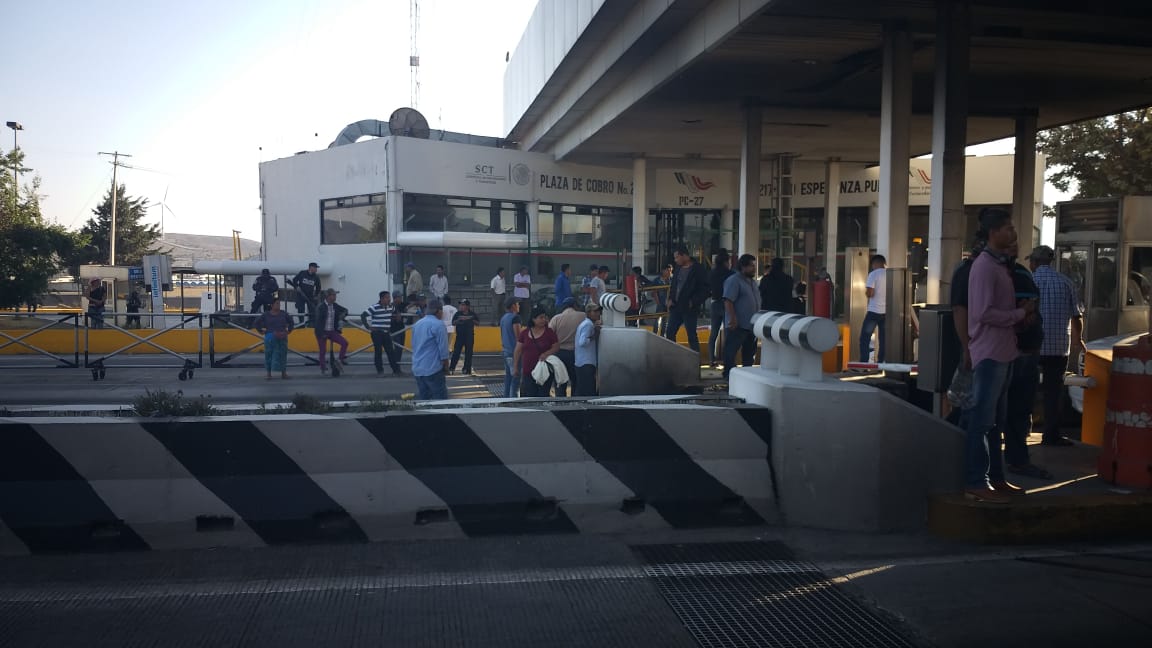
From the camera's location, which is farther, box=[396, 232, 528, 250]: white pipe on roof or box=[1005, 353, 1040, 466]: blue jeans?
box=[396, 232, 528, 250]: white pipe on roof

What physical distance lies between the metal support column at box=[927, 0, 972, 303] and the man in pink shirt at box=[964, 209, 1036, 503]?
27.6ft

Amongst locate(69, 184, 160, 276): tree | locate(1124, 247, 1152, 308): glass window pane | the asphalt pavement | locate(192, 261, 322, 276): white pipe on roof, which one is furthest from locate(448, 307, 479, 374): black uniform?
locate(69, 184, 160, 276): tree

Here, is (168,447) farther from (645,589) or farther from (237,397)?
(237,397)

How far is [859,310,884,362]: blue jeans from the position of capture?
1403cm

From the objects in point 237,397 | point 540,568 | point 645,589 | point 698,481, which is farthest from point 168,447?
point 237,397

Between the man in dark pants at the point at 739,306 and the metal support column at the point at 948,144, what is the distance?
4.15 meters

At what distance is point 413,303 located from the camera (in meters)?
19.5

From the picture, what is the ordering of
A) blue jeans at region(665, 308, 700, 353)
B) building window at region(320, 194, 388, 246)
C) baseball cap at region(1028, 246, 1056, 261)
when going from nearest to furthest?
1. baseball cap at region(1028, 246, 1056, 261)
2. blue jeans at region(665, 308, 700, 353)
3. building window at region(320, 194, 388, 246)

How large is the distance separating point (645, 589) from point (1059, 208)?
46.0 ft

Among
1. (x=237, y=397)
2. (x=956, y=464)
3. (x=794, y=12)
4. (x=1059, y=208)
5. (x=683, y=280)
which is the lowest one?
(x=237, y=397)

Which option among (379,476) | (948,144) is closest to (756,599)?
(379,476)

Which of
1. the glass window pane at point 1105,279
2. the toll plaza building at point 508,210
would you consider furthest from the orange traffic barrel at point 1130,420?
the toll plaza building at point 508,210

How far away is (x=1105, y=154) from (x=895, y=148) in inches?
789

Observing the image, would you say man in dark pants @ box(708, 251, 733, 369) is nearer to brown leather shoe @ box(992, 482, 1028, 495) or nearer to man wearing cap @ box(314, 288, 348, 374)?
brown leather shoe @ box(992, 482, 1028, 495)
